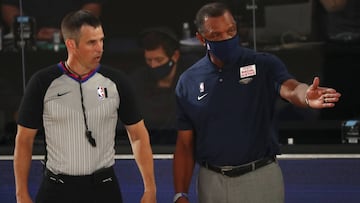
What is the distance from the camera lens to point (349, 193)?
190 inches

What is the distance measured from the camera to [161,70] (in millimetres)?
5062

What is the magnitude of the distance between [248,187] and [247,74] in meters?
0.46

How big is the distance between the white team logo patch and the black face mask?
169 cm

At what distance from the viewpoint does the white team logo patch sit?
337cm

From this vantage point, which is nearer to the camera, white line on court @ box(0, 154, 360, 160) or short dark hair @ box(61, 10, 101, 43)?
short dark hair @ box(61, 10, 101, 43)

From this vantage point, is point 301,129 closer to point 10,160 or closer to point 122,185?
point 122,185

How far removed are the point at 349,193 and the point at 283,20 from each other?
1075 millimetres

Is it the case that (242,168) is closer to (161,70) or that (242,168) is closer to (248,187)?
(248,187)

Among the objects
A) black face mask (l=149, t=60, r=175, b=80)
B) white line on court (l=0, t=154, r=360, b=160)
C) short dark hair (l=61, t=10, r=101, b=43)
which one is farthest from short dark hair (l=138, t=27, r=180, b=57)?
short dark hair (l=61, t=10, r=101, b=43)

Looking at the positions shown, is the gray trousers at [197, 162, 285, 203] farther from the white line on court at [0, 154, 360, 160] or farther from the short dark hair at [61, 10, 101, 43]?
the white line on court at [0, 154, 360, 160]

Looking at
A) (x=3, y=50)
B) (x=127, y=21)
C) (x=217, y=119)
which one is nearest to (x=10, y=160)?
(x=3, y=50)

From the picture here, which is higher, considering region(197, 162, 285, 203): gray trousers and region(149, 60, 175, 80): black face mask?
region(149, 60, 175, 80): black face mask

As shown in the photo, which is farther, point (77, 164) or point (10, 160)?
point (10, 160)

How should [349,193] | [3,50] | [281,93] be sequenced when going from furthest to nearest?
[3,50], [349,193], [281,93]
